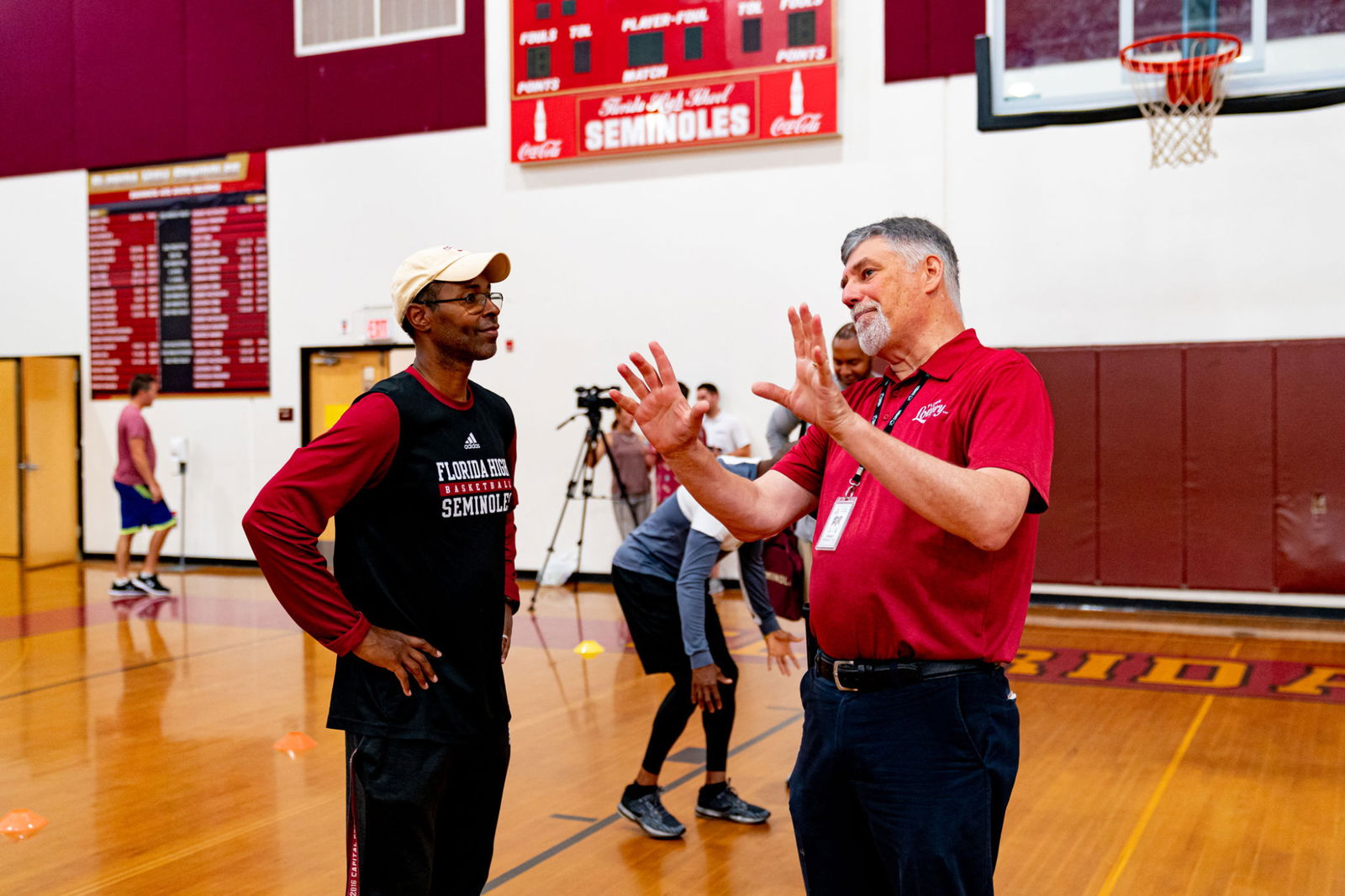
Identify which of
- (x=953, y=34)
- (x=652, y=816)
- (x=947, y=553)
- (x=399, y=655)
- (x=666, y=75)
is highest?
(x=953, y=34)

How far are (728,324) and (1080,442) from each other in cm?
340

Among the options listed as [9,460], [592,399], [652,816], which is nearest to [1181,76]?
[592,399]

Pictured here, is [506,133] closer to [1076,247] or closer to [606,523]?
[606,523]

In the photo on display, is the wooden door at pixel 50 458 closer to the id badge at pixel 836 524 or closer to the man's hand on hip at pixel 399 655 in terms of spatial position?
the man's hand on hip at pixel 399 655

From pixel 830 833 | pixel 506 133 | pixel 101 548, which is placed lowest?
pixel 101 548

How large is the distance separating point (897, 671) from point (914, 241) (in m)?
0.80

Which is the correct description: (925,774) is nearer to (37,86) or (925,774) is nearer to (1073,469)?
(1073,469)

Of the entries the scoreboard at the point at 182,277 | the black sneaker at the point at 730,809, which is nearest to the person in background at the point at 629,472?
the scoreboard at the point at 182,277

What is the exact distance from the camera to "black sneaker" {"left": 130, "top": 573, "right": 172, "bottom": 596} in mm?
11633

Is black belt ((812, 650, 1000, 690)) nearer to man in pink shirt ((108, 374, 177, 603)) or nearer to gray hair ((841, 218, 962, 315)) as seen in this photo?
gray hair ((841, 218, 962, 315))

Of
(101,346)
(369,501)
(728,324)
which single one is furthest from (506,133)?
(369,501)

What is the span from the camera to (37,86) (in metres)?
14.8

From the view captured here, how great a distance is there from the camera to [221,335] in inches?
550

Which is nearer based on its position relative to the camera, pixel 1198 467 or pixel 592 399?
pixel 1198 467
